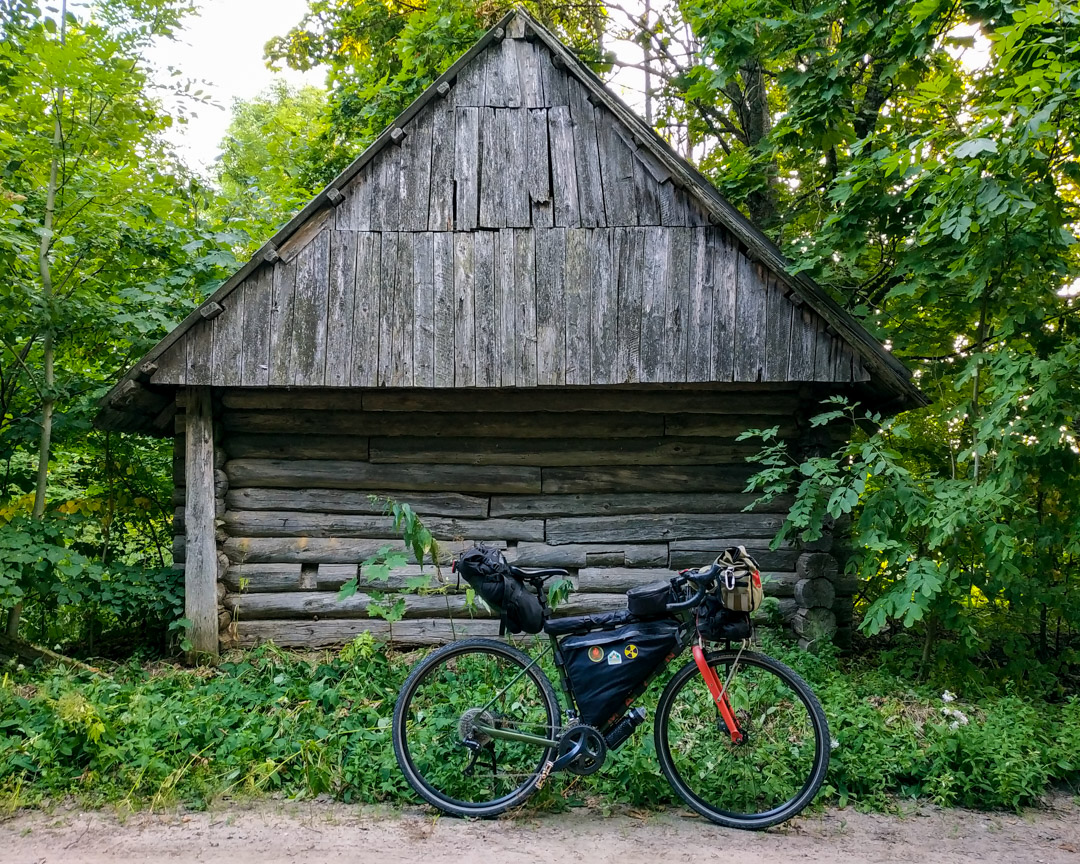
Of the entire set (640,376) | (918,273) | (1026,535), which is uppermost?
(918,273)

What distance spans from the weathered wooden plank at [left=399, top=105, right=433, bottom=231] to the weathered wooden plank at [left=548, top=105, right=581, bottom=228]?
0.99 metres

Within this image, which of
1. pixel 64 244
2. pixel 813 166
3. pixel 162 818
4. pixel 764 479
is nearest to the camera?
pixel 162 818

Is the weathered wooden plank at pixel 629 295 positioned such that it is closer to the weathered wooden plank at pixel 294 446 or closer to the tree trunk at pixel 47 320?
the weathered wooden plank at pixel 294 446

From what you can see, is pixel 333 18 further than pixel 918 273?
Yes

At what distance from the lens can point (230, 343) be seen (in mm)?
5859

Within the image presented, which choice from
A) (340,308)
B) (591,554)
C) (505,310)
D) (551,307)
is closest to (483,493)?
(591,554)

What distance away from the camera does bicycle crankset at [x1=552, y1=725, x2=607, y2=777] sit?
3703mm

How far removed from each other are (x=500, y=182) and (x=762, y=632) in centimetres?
417

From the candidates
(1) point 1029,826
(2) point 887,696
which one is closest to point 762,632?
(2) point 887,696

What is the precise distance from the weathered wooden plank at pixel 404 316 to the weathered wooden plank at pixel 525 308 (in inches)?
31.5

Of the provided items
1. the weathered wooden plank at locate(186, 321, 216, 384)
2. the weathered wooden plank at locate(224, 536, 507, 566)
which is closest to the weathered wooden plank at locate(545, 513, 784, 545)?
the weathered wooden plank at locate(224, 536, 507, 566)

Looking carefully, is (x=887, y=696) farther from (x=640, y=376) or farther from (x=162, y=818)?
(x=162, y=818)

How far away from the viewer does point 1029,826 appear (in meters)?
3.91

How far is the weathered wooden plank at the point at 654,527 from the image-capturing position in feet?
21.3
